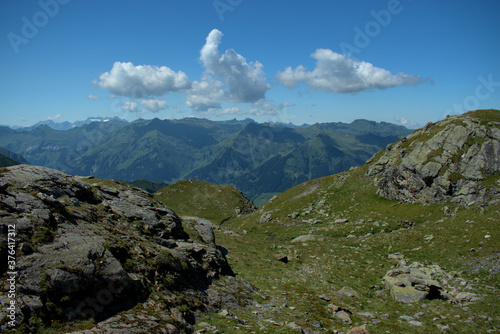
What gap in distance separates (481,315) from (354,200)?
144 feet

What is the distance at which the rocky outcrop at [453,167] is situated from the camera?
140 feet

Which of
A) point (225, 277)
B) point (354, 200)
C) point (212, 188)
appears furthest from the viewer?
point (212, 188)

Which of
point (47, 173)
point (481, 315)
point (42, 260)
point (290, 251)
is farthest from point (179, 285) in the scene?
point (290, 251)

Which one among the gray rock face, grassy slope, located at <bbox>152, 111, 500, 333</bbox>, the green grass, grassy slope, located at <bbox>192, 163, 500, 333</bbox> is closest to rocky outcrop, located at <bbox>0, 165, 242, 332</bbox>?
grassy slope, located at <bbox>152, 111, 500, 333</bbox>

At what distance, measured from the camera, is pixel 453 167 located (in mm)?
46500

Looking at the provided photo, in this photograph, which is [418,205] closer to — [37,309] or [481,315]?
[481,315]

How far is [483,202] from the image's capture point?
38906 millimetres

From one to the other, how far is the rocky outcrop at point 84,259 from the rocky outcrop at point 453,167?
147 feet

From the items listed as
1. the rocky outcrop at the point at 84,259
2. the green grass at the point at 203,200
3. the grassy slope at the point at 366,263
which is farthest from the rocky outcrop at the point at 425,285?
the green grass at the point at 203,200

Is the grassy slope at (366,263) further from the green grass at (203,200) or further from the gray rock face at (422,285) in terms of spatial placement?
the green grass at (203,200)

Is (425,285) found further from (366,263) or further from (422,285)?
(366,263)

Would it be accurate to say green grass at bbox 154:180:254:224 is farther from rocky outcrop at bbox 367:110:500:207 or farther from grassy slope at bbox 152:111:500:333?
rocky outcrop at bbox 367:110:500:207

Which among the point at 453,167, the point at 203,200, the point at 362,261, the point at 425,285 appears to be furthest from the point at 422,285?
the point at 203,200

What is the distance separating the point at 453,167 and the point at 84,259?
2272 inches
